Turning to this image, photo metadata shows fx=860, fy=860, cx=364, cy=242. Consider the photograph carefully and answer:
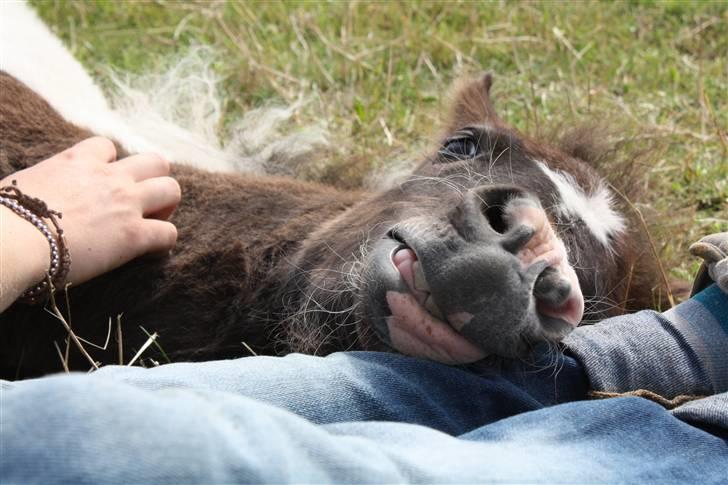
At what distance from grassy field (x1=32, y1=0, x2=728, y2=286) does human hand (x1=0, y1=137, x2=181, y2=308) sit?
1.05 m

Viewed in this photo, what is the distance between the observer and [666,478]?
1674 millimetres

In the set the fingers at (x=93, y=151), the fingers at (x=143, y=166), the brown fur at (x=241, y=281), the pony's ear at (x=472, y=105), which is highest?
the pony's ear at (x=472, y=105)

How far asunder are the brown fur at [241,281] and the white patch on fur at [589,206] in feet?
0.17

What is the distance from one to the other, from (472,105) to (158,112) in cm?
176

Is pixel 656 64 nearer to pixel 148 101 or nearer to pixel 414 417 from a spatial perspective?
pixel 148 101

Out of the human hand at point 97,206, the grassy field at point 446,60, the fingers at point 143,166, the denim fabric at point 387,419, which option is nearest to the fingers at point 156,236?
the human hand at point 97,206

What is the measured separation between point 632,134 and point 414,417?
240cm

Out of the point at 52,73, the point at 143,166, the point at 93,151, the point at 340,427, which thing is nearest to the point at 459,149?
the point at 143,166

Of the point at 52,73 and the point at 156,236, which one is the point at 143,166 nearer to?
the point at 156,236

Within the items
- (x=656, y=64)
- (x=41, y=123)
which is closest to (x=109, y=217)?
(x=41, y=123)

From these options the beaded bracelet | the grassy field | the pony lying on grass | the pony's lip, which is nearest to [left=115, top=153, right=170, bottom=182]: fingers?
the pony lying on grass

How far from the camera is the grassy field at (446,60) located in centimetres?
408

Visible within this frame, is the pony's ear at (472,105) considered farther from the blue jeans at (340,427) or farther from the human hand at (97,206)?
the blue jeans at (340,427)

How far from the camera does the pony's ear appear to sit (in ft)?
10.2
